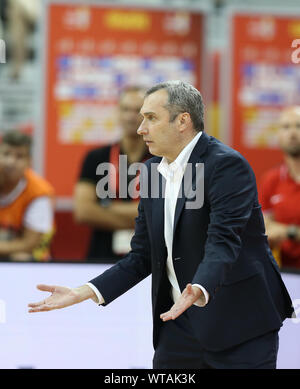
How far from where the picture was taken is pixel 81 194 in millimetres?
5129

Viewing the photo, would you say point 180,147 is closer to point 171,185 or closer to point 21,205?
point 171,185

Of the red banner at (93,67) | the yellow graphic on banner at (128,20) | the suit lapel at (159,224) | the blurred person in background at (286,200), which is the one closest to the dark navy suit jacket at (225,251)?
the suit lapel at (159,224)

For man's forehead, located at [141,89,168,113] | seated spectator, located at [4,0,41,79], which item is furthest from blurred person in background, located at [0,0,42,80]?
man's forehead, located at [141,89,168,113]

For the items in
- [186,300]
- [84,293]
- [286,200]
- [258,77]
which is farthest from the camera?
[258,77]

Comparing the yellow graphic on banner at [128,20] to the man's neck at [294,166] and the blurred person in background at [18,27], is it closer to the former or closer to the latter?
the blurred person in background at [18,27]

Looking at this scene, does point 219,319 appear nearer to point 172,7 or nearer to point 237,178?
point 237,178

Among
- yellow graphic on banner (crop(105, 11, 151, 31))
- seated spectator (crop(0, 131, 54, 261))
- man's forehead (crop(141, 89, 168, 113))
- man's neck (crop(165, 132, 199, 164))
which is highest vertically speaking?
yellow graphic on banner (crop(105, 11, 151, 31))

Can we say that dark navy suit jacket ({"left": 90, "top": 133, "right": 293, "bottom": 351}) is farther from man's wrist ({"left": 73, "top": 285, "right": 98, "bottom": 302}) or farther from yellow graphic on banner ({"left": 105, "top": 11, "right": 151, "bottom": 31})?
yellow graphic on banner ({"left": 105, "top": 11, "right": 151, "bottom": 31})

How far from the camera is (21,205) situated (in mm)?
5020

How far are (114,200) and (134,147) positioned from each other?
13.9 inches

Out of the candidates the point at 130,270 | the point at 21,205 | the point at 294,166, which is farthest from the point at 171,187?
the point at 21,205

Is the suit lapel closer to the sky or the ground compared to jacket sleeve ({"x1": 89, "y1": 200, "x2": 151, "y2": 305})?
closer to the sky

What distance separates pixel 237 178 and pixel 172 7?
4396mm

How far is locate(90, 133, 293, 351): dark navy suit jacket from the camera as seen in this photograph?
2.54m
